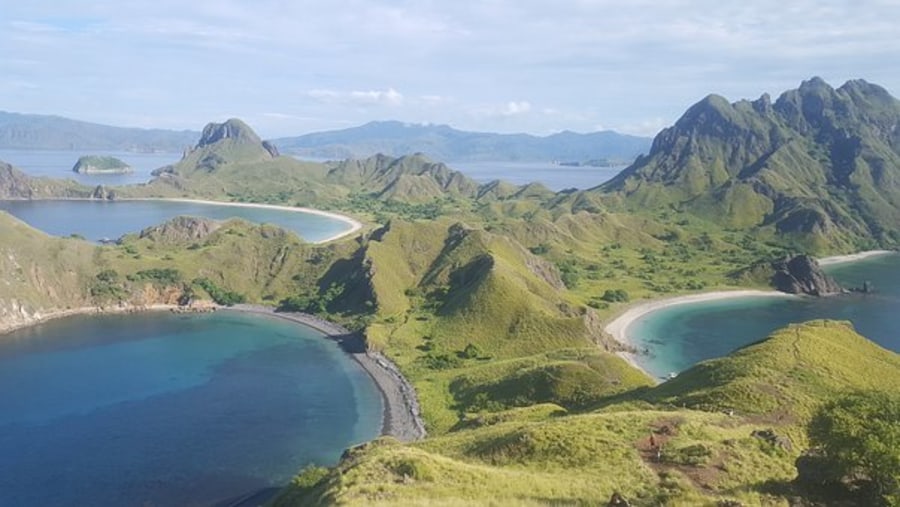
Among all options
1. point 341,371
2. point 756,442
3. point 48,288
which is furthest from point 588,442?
point 48,288

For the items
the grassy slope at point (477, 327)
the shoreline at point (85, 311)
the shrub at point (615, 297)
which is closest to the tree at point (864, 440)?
the grassy slope at point (477, 327)

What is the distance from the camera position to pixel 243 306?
18088 cm

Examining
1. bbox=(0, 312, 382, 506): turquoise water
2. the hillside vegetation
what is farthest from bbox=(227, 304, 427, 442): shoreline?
the hillside vegetation

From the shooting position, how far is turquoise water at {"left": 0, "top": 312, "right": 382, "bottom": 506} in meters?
85.1

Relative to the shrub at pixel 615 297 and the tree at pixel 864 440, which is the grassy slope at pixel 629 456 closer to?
the tree at pixel 864 440

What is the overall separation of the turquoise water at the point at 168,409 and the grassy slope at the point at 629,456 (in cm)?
2287

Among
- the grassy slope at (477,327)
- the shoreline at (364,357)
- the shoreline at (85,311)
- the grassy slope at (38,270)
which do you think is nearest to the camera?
the shoreline at (364,357)

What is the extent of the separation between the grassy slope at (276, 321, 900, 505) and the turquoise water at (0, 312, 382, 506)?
22874 millimetres

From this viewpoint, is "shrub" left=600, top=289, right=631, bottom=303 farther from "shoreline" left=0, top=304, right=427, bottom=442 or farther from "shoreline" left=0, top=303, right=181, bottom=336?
"shoreline" left=0, top=303, right=181, bottom=336

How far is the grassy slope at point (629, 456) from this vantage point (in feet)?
131

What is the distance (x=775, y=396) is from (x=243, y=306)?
143 metres

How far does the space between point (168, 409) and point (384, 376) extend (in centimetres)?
3777

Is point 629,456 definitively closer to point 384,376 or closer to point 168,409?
point 384,376

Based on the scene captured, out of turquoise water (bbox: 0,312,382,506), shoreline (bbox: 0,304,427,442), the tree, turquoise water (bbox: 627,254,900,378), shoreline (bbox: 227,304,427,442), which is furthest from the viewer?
turquoise water (bbox: 627,254,900,378)
